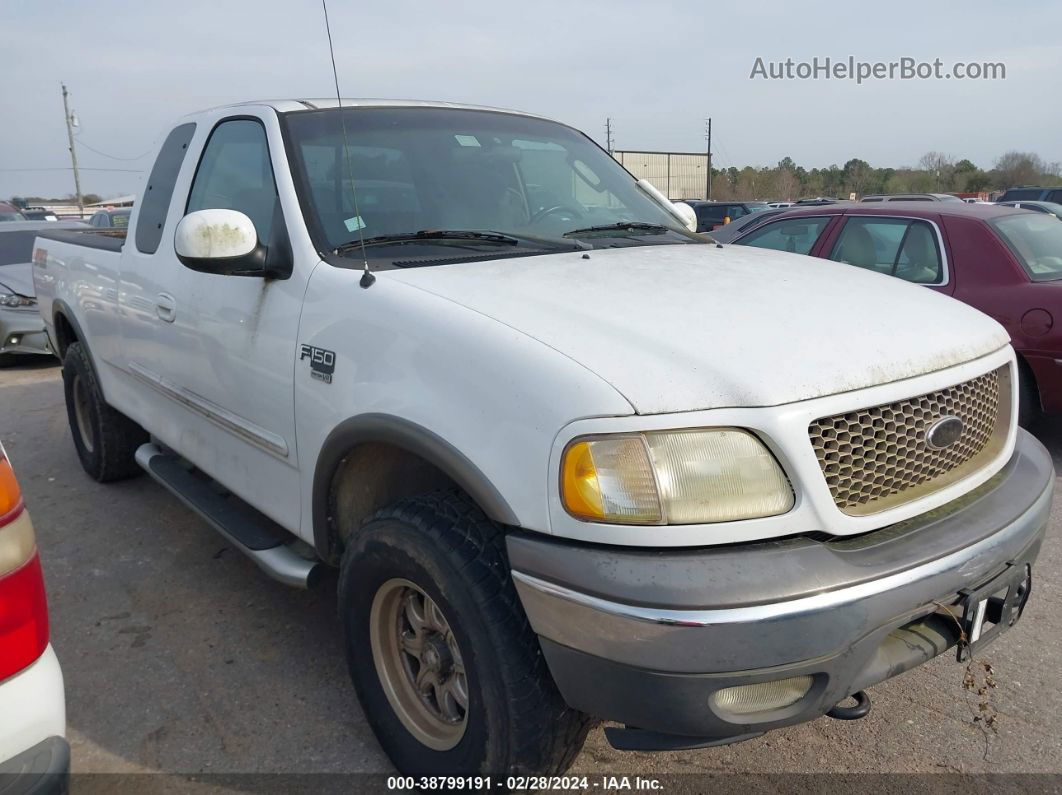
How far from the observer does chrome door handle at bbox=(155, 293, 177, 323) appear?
343cm

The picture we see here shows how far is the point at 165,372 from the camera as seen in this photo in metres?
3.60

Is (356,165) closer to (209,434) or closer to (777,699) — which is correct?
(209,434)

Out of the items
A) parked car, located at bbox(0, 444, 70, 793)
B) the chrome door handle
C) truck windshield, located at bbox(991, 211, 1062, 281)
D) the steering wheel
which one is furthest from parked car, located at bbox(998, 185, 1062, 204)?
parked car, located at bbox(0, 444, 70, 793)

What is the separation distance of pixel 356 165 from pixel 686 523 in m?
1.84

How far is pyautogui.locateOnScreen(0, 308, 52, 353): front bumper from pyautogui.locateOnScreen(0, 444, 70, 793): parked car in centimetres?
821

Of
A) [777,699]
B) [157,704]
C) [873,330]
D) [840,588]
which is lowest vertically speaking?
[157,704]

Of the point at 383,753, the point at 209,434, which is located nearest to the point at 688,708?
the point at 383,753

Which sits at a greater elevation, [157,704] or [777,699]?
[777,699]

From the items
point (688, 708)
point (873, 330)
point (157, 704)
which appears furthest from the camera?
point (157, 704)

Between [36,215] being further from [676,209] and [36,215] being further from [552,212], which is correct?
[552,212]

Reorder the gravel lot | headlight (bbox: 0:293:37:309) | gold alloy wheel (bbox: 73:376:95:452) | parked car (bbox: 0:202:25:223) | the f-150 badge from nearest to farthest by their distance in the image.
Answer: the f-150 badge
the gravel lot
gold alloy wheel (bbox: 73:376:95:452)
headlight (bbox: 0:293:37:309)
parked car (bbox: 0:202:25:223)

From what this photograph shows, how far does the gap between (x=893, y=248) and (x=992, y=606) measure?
170 inches

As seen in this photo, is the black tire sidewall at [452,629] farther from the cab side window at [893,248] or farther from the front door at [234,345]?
the cab side window at [893,248]

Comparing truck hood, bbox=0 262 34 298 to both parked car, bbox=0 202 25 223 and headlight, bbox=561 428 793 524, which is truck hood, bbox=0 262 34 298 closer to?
headlight, bbox=561 428 793 524
